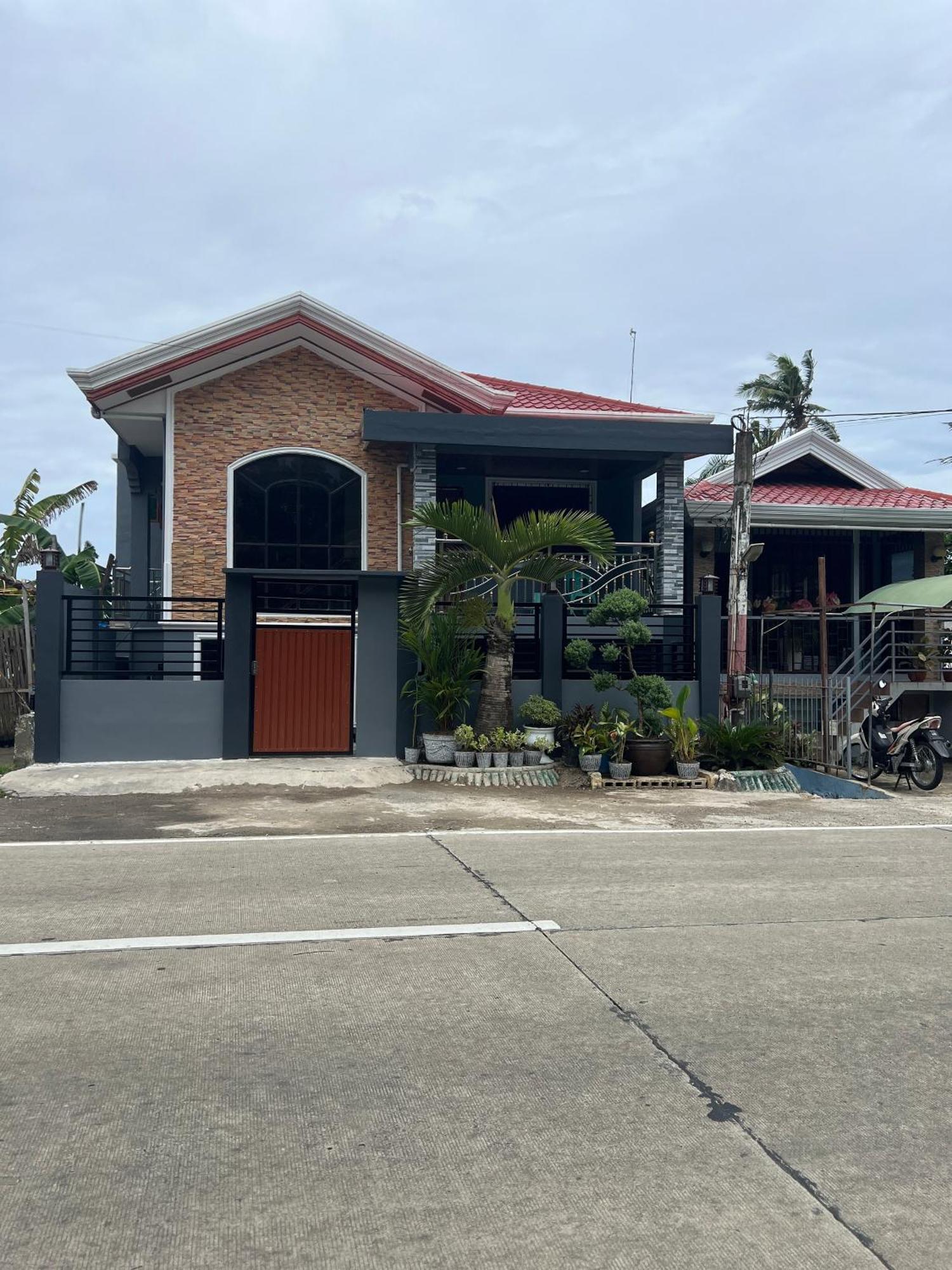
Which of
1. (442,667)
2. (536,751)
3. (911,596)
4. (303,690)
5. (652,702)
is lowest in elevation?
(536,751)

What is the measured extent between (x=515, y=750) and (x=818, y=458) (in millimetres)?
12938

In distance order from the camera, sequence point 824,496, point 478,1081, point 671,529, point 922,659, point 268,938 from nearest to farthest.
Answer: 1. point 478,1081
2. point 268,938
3. point 922,659
4. point 671,529
5. point 824,496

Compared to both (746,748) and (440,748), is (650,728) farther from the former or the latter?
(440,748)

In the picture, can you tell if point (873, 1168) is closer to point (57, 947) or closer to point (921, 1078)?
point (921, 1078)

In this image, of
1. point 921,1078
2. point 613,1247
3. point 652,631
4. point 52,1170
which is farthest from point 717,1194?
point 652,631

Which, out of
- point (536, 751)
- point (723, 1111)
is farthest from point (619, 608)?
point (723, 1111)

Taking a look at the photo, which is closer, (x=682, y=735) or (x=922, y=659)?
(x=682, y=735)

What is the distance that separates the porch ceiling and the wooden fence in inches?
277

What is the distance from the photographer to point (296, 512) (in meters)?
18.6

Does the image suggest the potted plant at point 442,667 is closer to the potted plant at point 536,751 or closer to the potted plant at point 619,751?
the potted plant at point 536,751

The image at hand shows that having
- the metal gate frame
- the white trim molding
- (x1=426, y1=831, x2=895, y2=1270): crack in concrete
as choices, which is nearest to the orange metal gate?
the metal gate frame

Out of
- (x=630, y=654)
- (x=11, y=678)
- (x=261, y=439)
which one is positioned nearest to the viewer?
(x=630, y=654)

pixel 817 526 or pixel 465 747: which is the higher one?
pixel 817 526

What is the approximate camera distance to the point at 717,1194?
3.40m
